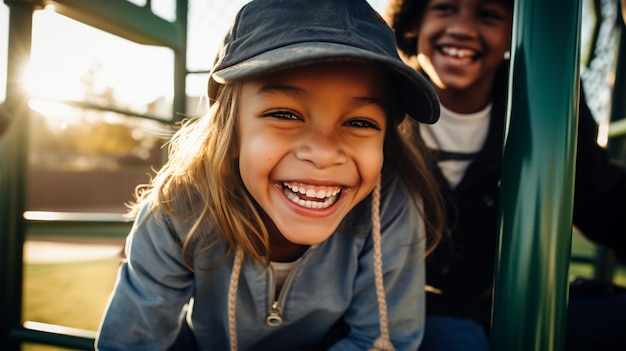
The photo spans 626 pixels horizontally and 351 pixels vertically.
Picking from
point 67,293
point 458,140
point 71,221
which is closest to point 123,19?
point 71,221

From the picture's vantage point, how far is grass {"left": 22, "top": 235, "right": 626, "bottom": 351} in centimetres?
207

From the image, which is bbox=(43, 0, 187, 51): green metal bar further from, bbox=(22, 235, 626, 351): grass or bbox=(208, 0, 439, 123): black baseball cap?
bbox=(22, 235, 626, 351): grass

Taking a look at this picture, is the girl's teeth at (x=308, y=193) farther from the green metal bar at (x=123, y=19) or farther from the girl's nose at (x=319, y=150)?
the green metal bar at (x=123, y=19)

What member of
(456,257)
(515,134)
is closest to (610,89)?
(456,257)

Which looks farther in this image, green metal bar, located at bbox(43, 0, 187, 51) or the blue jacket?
green metal bar, located at bbox(43, 0, 187, 51)

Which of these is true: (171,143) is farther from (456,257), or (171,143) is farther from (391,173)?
(456,257)

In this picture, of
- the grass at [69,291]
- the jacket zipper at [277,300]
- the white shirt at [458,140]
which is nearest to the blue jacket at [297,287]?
the jacket zipper at [277,300]

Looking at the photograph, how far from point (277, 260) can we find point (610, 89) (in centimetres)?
150

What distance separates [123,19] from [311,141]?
67cm

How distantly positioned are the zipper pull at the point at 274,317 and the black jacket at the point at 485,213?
0.45 metres

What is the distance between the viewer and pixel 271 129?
2.40 ft

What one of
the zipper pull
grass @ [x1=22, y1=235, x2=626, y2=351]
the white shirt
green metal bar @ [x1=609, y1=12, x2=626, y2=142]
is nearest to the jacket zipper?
the zipper pull

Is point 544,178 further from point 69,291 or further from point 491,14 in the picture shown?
point 69,291

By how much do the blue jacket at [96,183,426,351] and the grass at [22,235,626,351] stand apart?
0.96m
